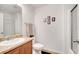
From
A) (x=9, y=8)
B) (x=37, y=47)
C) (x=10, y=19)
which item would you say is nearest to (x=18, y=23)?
(x=10, y=19)

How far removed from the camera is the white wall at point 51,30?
224 cm

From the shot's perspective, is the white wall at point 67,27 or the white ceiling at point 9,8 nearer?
the white ceiling at point 9,8

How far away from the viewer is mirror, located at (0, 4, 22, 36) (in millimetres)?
1805

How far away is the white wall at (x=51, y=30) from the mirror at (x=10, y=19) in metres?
0.49

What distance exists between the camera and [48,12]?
2207 millimetres

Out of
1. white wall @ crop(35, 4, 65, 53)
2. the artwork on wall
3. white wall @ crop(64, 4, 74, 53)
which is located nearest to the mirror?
white wall @ crop(35, 4, 65, 53)

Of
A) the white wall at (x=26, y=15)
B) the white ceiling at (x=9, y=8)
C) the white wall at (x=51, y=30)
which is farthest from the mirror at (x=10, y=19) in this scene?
the white wall at (x=51, y=30)

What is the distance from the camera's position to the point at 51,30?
7.70 feet

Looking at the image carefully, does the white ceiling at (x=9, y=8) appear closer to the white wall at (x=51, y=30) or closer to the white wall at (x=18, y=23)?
the white wall at (x=18, y=23)

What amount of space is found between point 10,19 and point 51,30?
1090mm

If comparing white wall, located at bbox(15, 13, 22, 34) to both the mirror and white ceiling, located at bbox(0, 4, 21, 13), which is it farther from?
white ceiling, located at bbox(0, 4, 21, 13)

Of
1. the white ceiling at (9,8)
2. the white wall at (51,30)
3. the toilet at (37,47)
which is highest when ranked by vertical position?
the white ceiling at (9,8)
